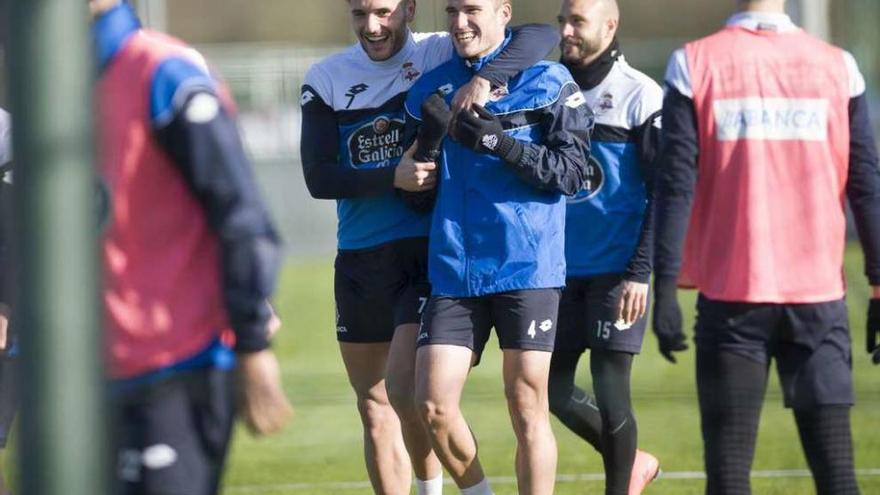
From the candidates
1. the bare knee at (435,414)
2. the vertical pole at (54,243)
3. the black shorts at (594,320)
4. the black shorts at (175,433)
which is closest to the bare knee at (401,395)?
the bare knee at (435,414)

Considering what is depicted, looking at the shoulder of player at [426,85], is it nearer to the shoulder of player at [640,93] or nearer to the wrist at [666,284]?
the shoulder of player at [640,93]

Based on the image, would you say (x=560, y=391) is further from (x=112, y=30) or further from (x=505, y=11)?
(x=112, y=30)

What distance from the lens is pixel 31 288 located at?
9.42ft

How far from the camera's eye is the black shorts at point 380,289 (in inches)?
226

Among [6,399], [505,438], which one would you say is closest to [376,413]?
[6,399]

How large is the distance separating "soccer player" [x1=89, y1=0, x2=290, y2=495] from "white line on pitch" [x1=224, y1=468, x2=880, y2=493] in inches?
153

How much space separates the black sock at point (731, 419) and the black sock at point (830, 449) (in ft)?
0.52

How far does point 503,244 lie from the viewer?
5.33 metres

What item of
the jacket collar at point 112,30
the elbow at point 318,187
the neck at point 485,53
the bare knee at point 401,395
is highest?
the jacket collar at point 112,30

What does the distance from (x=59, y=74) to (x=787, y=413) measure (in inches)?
283

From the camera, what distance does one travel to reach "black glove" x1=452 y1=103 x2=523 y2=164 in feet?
17.1

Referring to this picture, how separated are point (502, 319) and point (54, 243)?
2.68m

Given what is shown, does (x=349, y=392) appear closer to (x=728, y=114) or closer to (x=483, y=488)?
(x=483, y=488)

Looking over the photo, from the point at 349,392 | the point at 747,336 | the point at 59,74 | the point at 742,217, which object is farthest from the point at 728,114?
the point at 349,392
